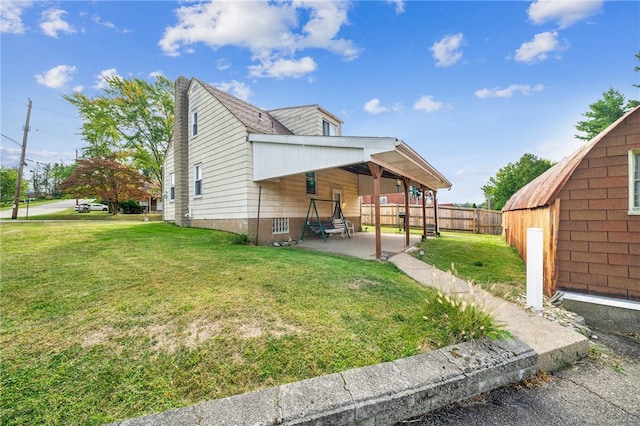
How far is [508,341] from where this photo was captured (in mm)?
2641

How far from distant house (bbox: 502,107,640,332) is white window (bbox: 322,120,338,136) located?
9.44m

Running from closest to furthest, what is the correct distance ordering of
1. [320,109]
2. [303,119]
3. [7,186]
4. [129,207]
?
[320,109] < [303,119] < [129,207] < [7,186]

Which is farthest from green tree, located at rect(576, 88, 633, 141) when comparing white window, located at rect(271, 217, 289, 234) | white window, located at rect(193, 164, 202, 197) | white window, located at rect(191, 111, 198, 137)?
white window, located at rect(193, 164, 202, 197)

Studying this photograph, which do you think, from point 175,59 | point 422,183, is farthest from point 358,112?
point 175,59

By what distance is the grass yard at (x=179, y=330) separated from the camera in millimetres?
1870

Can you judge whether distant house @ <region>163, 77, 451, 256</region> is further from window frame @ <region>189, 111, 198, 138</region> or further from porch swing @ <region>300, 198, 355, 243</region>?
porch swing @ <region>300, 198, 355, 243</region>

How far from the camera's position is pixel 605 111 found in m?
22.8

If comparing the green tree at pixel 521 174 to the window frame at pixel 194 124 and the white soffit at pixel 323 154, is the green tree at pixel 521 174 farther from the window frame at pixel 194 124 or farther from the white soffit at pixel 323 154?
the window frame at pixel 194 124

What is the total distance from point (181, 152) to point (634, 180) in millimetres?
13377

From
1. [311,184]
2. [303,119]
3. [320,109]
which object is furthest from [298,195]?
[320,109]

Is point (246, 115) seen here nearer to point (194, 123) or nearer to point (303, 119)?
point (194, 123)

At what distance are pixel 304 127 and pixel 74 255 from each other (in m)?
9.57

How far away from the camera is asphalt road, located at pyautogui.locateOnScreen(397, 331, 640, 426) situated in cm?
195

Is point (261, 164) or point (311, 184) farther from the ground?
point (261, 164)
